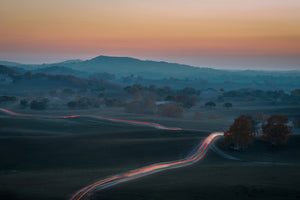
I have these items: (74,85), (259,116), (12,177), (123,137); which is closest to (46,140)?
(123,137)

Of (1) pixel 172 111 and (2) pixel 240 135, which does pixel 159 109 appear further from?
(2) pixel 240 135

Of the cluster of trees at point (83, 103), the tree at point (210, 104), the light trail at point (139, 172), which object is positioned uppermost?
the tree at point (210, 104)

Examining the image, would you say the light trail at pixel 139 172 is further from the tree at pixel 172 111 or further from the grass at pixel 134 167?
the tree at pixel 172 111

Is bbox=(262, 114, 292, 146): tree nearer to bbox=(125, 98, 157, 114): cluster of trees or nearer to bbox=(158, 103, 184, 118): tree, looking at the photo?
bbox=(158, 103, 184, 118): tree

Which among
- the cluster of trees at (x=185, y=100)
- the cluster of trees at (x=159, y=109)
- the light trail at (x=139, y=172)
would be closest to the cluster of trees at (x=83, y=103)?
the cluster of trees at (x=159, y=109)

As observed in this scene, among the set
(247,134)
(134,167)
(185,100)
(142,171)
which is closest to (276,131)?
(247,134)

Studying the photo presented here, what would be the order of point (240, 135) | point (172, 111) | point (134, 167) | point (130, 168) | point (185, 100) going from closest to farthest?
point (130, 168)
point (134, 167)
point (240, 135)
point (172, 111)
point (185, 100)
